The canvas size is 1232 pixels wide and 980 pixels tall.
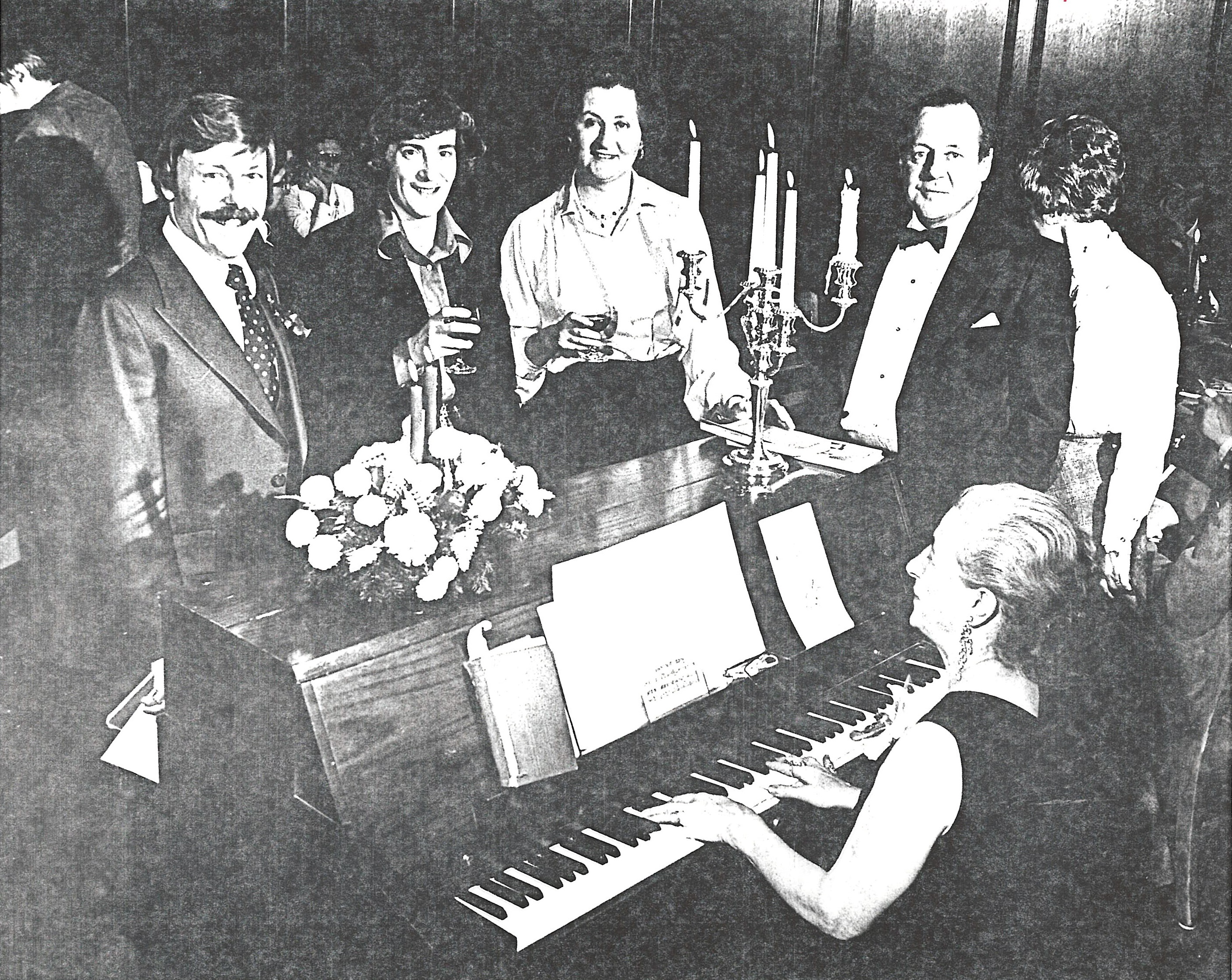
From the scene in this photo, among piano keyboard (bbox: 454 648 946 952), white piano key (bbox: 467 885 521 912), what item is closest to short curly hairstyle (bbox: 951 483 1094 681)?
piano keyboard (bbox: 454 648 946 952)

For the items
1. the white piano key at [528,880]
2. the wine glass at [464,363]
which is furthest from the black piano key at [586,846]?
the wine glass at [464,363]

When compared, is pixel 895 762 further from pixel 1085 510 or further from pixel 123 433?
pixel 123 433

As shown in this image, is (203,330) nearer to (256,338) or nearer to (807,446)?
(256,338)

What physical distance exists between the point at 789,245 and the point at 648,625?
1063 millimetres

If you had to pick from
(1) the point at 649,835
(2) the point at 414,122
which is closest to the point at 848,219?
(2) the point at 414,122

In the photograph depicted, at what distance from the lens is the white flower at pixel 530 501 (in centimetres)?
282

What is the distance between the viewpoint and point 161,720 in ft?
8.02

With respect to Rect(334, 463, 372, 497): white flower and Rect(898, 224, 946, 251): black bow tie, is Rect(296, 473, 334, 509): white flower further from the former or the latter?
Rect(898, 224, 946, 251): black bow tie

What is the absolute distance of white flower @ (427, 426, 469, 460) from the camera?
2.69 meters

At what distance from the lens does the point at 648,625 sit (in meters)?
2.96

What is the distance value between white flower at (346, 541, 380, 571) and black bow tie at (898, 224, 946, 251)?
175 centimetres

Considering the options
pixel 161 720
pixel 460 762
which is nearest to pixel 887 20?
pixel 460 762

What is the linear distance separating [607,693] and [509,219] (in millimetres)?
1066

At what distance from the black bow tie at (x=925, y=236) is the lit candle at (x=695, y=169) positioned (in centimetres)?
70
